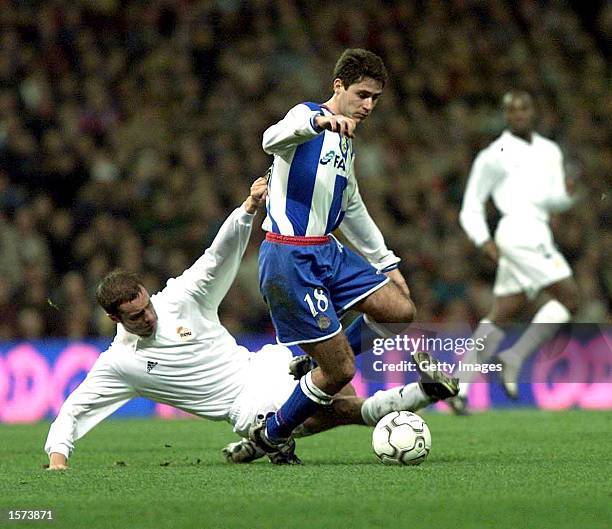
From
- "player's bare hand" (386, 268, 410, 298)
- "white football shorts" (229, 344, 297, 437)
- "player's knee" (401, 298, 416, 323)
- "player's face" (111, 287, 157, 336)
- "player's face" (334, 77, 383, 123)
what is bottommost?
"white football shorts" (229, 344, 297, 437)

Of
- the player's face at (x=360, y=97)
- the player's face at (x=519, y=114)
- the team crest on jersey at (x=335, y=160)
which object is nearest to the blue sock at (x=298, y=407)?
the team crest on jersey at (x=335, y=160)

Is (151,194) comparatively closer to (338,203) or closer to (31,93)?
(31,93)

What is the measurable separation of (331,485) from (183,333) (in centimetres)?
157

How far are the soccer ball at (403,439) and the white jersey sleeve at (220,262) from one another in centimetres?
113

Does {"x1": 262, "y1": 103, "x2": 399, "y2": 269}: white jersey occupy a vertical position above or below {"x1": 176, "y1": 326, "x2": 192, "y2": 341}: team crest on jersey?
above

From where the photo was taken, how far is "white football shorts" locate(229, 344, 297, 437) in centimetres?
637

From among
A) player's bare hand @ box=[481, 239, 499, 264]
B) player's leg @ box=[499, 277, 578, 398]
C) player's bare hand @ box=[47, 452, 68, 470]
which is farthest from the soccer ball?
player's leg @ box=[499, 277, 578, 398]

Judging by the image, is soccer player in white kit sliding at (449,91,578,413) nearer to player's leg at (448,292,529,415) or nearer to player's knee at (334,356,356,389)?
player's leg at (448,292,529,415)

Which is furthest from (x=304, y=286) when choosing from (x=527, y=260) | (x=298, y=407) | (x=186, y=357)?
(x=527, y=260)

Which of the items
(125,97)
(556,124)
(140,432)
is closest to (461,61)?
(556,124)

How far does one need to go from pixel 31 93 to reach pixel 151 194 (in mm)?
1726

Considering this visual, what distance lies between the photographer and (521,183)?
9.85 metres

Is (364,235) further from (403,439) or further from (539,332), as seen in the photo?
(539,332)

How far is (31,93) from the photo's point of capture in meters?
13.4
